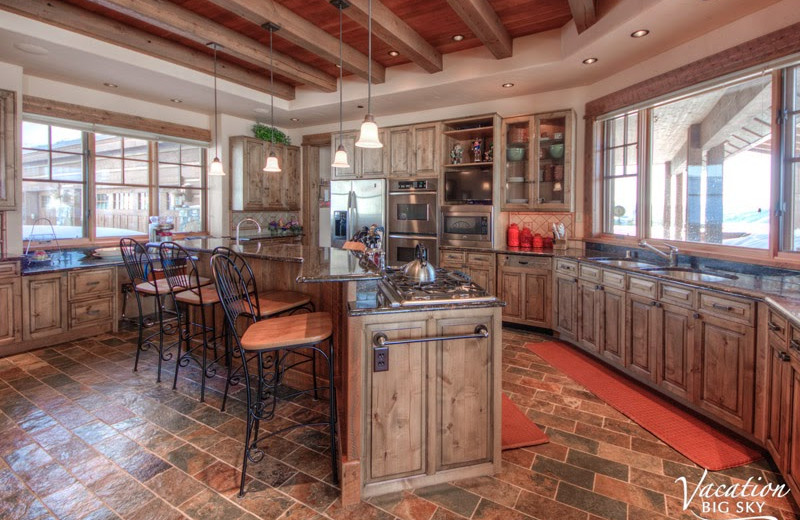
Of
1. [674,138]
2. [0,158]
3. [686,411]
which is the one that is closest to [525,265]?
[674,138]

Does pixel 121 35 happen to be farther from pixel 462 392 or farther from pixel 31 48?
pixel 462 392

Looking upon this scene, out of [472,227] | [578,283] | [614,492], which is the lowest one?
[614,492]

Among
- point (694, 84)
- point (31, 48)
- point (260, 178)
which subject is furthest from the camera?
point (260, 178)

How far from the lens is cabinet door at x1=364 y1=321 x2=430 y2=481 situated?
1.93 metres

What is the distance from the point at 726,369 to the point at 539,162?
2.93 metres

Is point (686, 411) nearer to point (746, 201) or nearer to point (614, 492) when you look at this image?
point (614, 492)

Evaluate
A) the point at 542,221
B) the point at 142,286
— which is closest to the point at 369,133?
the point at 142,286

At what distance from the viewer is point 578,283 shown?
4.01 meters

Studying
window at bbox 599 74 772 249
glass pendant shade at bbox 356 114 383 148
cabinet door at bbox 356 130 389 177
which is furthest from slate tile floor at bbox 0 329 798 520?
cabinet door at bbox 356 130 389 177

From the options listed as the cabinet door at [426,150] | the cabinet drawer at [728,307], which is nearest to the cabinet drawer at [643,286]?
the cabinet drawer at [728,307]

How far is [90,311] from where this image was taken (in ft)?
14.5

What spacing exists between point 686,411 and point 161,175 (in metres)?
6.38

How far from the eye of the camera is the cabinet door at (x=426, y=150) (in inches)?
208

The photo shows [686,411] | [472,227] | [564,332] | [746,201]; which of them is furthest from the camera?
[472,227]
